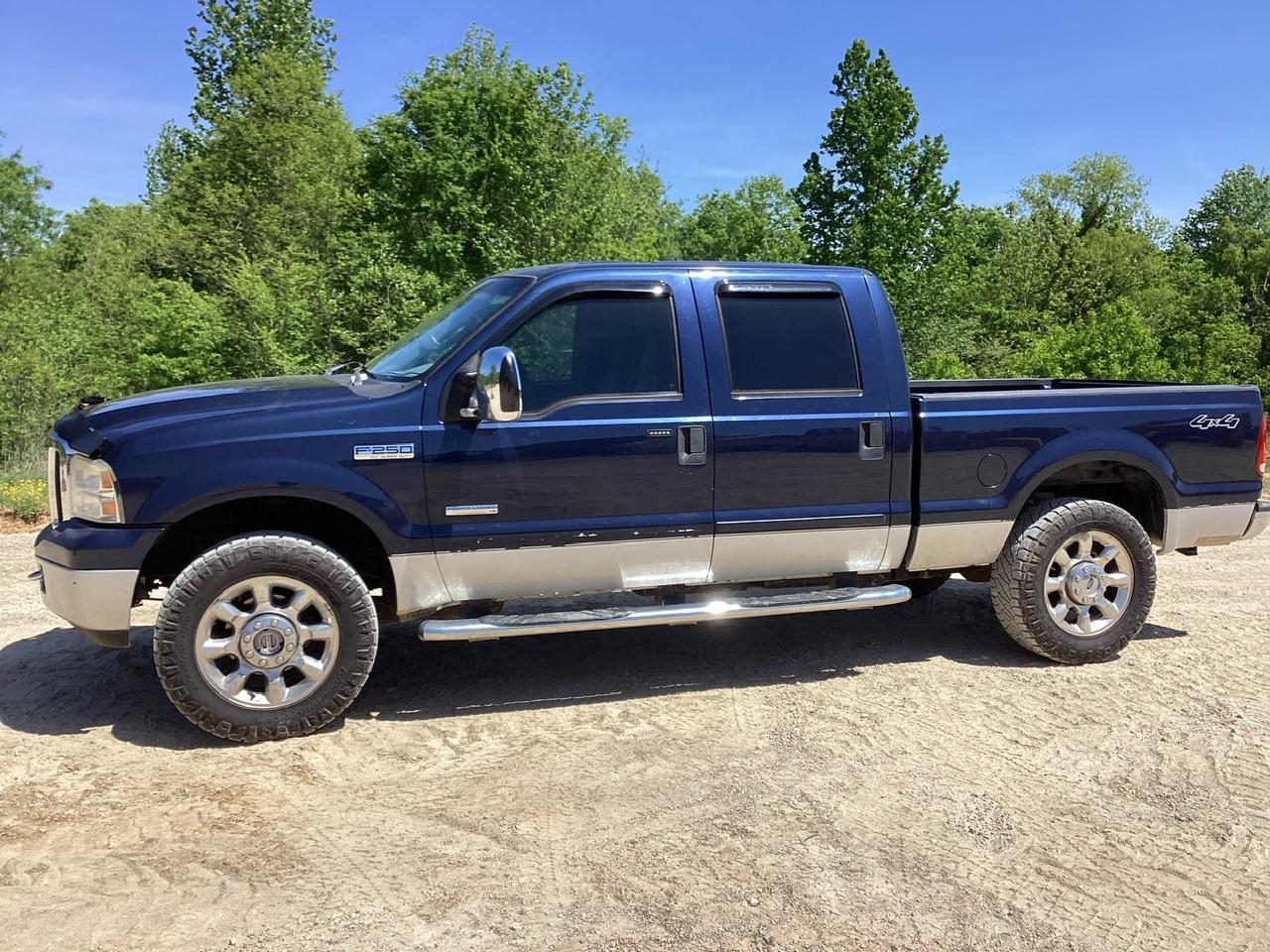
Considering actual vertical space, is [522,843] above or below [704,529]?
below

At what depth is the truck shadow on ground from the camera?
16.2 ft

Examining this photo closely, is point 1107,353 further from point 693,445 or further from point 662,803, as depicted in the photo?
point 662,803

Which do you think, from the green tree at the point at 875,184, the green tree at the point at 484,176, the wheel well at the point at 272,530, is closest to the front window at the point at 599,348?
the wheel well at the point at 272,530

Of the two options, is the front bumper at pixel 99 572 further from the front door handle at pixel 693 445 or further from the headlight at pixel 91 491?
the front door handle at pixel 693 445

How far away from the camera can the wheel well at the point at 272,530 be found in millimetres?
4711

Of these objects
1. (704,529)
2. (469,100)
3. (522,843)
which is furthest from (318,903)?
(469,100)

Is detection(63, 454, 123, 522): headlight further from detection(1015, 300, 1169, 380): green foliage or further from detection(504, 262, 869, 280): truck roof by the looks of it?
detection(1015, 300, 1169, 380): green foliage

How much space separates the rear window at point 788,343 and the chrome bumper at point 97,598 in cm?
290

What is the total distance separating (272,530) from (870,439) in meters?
2.93

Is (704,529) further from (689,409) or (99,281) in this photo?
(99,281)

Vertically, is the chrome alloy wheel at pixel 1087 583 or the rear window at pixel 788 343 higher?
the rear window at pixel 788 343

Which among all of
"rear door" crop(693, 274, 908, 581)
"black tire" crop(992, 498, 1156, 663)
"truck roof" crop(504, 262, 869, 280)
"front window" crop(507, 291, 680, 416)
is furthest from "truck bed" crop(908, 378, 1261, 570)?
"front window" crop(507, 291, 680, 416)

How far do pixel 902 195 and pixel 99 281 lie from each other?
28357 millimetres

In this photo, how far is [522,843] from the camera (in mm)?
3555
